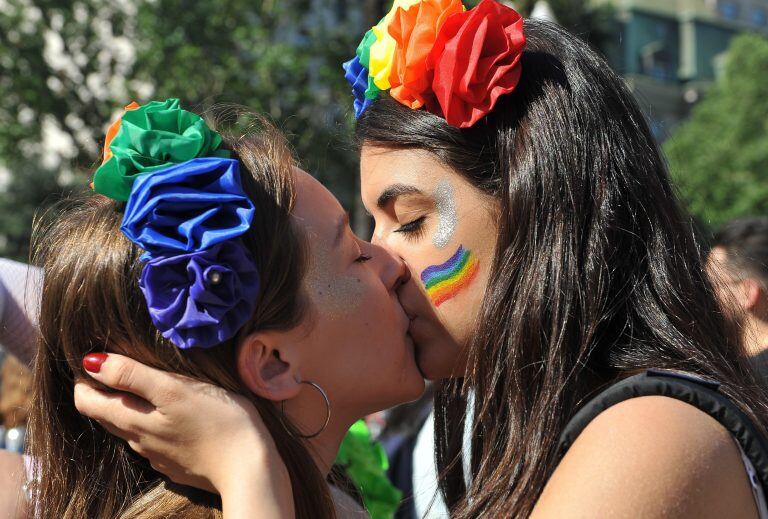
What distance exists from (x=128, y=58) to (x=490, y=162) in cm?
1293

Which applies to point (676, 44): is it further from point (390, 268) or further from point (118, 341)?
point (118, 341)

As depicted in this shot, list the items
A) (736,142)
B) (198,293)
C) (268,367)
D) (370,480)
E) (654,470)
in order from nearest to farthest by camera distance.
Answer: (654,470)
(198,293)
(268,367)
(370,480)
(736,142)

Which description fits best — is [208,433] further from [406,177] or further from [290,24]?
[290,24]

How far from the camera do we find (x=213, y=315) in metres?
1.70

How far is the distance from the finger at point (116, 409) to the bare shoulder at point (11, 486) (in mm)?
318

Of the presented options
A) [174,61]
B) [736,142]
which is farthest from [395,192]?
[736,142]

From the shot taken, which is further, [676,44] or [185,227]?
[676,44]

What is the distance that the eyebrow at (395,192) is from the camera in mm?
2105

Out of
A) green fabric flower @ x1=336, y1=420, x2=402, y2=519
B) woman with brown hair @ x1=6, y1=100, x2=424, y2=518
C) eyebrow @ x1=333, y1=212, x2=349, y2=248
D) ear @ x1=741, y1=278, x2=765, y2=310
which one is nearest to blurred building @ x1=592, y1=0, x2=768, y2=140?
ear @ x1=741, y1=278, x2=765, y2=310

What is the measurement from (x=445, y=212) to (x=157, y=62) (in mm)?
10847

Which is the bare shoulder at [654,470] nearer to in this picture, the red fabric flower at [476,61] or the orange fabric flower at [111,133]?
the red fabric flower at [476,61]

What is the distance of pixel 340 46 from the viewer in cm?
1213

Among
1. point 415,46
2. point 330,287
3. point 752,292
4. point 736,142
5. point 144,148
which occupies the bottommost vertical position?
point 736,142

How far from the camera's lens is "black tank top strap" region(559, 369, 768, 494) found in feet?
5.11
